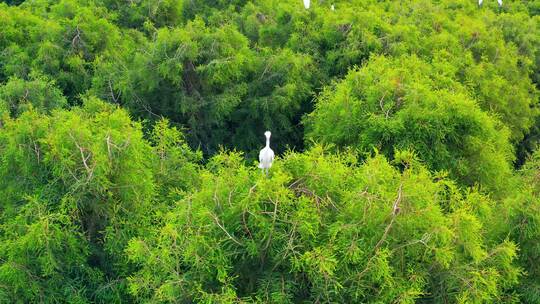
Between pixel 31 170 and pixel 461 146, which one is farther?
pixel 461 146

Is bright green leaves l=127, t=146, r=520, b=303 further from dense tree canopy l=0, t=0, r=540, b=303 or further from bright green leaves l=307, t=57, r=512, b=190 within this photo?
bright green leaves l=307, t=57, r=512, b=190

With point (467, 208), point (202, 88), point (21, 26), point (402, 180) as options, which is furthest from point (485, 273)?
point (21, 26)

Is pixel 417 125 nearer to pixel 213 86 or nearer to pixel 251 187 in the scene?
pixel 251 187

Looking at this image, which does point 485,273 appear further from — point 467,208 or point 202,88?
point 202,88

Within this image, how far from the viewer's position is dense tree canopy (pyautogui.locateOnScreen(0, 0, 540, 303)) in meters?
3.84

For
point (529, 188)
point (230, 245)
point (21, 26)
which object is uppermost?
point (529, 188)

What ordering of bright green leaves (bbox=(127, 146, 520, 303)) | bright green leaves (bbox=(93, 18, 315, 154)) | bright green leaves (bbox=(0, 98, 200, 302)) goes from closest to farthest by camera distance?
bright green leaves (bbox=(127, 146, 520, 303)) → bright green leaves (bbox=(0, 98, 200, 302)) → bright green leaves (bbox=(93, 18, 315, 154))

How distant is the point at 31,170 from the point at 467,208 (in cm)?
364

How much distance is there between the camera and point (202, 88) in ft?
27.5

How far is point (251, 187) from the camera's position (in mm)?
3916

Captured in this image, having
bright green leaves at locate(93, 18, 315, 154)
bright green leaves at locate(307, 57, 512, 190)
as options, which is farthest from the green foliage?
bright green leaves at locate(307, 57, 512, 190)

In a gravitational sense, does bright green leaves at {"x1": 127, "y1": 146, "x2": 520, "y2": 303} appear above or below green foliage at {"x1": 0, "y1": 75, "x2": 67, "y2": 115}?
above

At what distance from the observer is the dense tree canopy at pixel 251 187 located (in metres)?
3.84

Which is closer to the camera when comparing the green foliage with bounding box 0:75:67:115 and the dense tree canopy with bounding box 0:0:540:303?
the dense tree canopy with bounding box 0:0:540:303
